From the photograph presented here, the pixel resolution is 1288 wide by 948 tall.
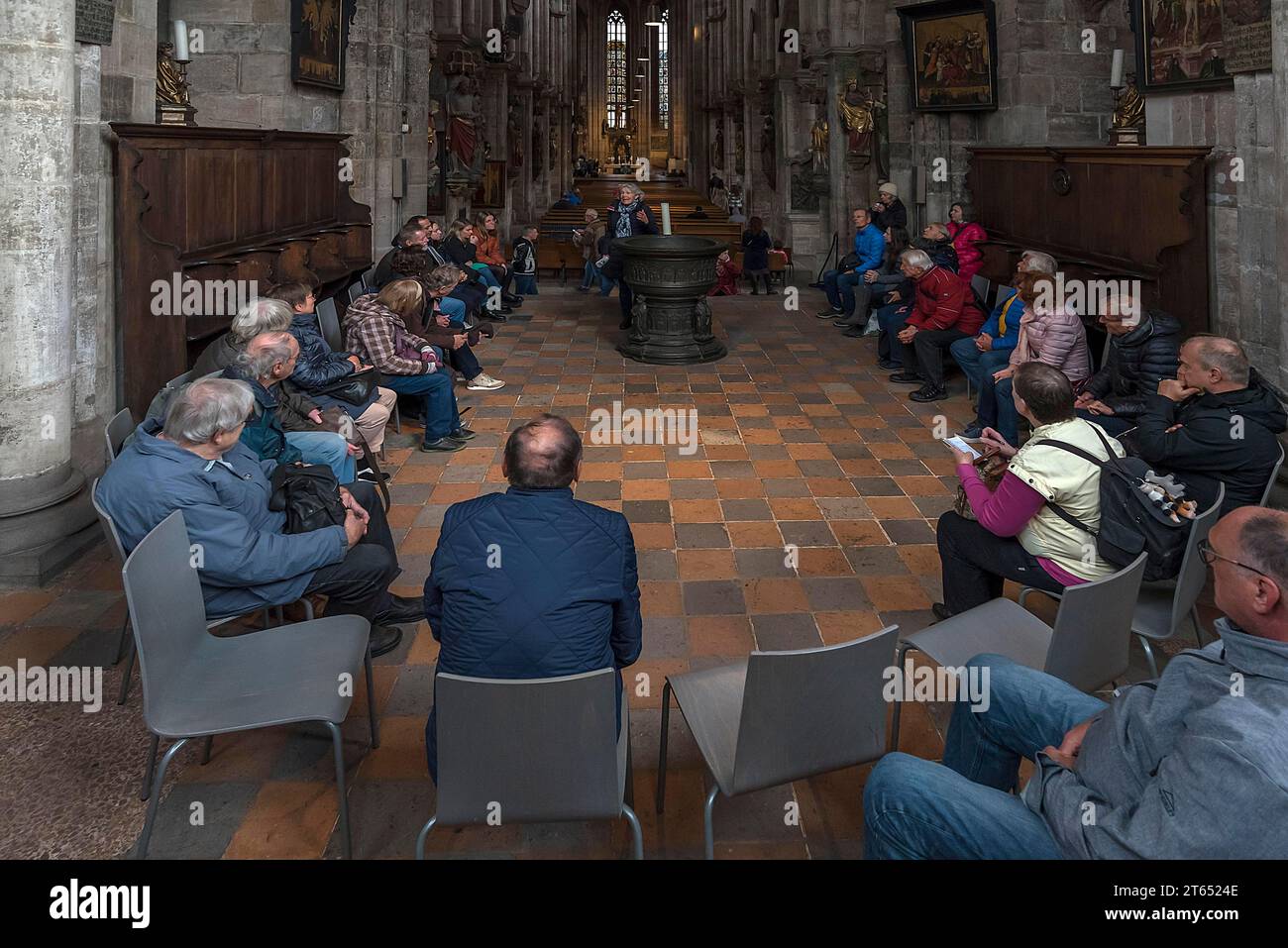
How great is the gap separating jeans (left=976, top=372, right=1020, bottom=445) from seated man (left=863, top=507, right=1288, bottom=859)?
413 cm

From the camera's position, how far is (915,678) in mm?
3562

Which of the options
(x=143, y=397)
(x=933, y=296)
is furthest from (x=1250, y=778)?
(x=933, y=296)

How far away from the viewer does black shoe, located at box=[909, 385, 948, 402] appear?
7.81m

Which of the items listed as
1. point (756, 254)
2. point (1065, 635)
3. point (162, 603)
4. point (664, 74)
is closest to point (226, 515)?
point (162, 603)

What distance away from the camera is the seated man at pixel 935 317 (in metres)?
7.86

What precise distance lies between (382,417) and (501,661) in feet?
11.6

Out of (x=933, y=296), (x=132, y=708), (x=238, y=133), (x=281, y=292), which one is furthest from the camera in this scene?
(x=933, y=296)

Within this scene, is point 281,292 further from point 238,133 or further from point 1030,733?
point 1030,733

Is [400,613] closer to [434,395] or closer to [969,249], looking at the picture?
[434,395]


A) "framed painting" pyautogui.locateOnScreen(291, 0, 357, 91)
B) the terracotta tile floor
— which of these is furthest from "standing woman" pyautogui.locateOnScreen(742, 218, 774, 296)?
"framed painting" pyautogui.locateOnScreen(291, 0, 357, 91)

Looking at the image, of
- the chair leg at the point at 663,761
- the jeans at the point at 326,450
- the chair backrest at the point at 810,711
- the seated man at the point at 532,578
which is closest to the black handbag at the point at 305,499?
the jeans at the point at 326,450

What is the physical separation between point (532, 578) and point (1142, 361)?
4019 millimetres

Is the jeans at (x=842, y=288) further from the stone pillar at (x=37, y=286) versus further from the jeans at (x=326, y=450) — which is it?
the stone pillar at (x=37, y=286)

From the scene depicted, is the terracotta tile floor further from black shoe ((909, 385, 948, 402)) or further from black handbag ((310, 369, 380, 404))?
black handbag ((310, 369, 380, 404))
